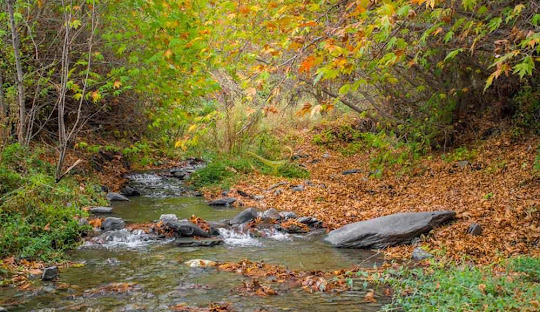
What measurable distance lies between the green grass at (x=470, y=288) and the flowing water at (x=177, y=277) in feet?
1.23

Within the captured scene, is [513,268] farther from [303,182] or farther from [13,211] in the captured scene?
[303,182]

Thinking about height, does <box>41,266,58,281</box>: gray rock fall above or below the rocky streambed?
above

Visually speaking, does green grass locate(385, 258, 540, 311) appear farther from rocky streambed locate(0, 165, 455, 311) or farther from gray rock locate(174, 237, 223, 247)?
gray rock locate(174, 237, 223, 247)

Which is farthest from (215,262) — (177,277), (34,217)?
(34,217)

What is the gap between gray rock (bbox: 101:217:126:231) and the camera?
6.93 m

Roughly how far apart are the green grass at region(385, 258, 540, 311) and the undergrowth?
12.9 ft

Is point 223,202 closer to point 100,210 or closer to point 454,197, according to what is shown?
point 100,210

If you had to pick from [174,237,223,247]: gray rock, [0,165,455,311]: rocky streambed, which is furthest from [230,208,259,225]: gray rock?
[174,237,223,247]: gray rock

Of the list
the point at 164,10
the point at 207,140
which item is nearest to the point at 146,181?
the point at 207,140

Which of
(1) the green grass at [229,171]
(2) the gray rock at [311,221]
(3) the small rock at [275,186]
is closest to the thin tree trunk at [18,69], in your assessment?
(2) the gray rock at [311,221]

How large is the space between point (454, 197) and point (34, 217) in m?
6.60

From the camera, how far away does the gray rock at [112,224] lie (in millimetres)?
6934

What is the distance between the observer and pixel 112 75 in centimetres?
923

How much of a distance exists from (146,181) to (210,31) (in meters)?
5.39
